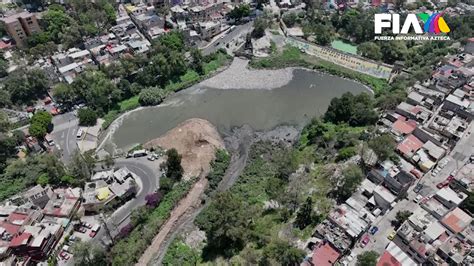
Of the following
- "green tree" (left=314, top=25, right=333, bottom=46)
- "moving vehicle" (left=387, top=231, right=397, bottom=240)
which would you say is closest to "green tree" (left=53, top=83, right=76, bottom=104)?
"green tree" (left=314, top=25, right=333, bottom=46)

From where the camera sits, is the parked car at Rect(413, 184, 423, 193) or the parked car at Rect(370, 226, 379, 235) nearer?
the parked car at Rect(370, 226, 379, 235)

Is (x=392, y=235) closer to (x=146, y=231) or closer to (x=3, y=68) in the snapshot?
(x=146, y=231)

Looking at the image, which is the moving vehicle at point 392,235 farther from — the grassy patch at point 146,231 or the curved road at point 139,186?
the curved road at point 139,186

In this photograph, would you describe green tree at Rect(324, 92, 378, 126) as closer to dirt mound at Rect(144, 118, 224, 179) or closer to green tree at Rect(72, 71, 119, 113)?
dirt mound at Rect(144, 118, 224, 179)

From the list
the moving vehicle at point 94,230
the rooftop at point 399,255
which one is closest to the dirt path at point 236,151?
the moving vehicle at point 94,230

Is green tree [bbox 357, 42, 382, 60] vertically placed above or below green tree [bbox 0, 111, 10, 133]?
below

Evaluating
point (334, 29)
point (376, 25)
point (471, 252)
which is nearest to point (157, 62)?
point (334, 29)

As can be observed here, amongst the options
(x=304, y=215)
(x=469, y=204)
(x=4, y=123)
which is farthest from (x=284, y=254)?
(x=4, y=123)
